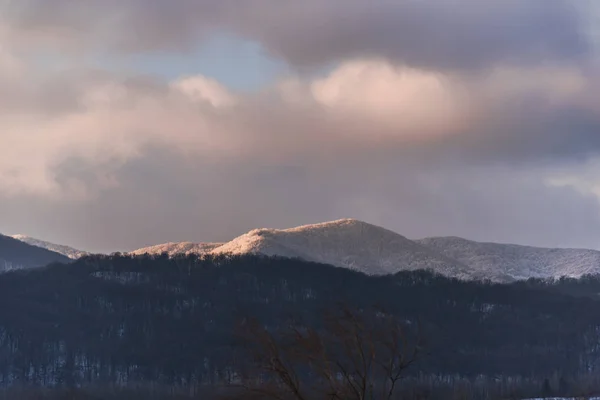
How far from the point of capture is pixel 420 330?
2566 inches

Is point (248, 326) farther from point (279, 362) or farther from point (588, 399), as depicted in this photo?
point (588, 399)

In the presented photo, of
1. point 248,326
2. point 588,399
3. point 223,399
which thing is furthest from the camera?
point 588,399

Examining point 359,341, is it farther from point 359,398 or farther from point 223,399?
point 223,399

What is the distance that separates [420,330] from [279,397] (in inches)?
408

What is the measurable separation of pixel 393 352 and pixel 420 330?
6761 mm

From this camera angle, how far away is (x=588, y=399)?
639 ft

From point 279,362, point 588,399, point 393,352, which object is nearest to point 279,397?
point 279,362

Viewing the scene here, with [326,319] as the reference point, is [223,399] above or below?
below

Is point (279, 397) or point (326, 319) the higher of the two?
point (326, 319)

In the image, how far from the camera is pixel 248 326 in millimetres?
61312

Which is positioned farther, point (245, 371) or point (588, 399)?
point (588, 399)

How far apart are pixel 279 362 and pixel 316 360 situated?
199cm

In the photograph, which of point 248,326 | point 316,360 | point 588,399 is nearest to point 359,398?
point 316,360

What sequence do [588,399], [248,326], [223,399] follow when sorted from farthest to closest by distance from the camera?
1. [588,399]
2. [248,326]
3. [223,399]
